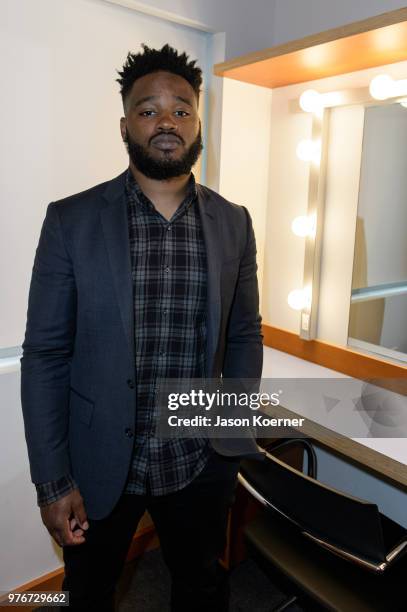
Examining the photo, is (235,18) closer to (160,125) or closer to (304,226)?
(304,226)

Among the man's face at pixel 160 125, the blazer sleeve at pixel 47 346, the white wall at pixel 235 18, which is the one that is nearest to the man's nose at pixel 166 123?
the man's face at pixel 160 125

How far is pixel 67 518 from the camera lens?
3.56 ft

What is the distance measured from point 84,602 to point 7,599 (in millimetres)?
587

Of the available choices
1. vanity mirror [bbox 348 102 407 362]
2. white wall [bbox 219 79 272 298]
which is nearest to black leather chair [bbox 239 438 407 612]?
vanity mirror [bbox 348 102 407 362]

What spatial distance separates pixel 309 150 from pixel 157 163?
2.66 ft

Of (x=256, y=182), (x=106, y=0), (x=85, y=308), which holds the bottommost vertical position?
(x=85, y=308)

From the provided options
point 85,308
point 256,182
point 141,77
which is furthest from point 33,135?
point 256,182

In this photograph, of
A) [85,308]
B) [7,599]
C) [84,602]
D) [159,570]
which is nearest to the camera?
[85,308]

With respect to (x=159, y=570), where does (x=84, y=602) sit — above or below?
above

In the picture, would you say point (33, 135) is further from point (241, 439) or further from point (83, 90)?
point (241, 439)

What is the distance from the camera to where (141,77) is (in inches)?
45.7

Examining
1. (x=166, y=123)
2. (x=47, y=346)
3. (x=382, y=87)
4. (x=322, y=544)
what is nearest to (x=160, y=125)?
(x=166, y=123)

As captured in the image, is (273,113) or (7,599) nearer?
(7,599)

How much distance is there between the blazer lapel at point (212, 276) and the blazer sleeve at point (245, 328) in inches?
4.9
